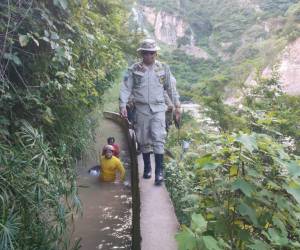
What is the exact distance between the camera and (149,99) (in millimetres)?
5168

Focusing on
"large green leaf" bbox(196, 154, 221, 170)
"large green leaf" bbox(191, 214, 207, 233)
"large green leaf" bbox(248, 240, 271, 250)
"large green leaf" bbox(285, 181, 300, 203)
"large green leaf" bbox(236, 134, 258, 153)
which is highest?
"large green leaf" bbox(236, 134, 258, 153)

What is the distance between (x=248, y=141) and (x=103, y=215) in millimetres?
3545

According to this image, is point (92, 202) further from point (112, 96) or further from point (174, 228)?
point (112, 96)

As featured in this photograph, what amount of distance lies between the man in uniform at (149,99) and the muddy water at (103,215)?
695mm

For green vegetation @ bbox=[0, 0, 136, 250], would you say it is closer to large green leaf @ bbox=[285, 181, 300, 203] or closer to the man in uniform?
the man in uniform

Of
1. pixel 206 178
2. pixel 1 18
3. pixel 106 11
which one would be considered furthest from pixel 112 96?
pixel 206 178

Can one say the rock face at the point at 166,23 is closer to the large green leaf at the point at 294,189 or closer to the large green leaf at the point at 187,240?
the large green leaf at the point at 294,189

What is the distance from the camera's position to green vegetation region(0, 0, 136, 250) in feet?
10.6

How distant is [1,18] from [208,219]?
2579 millimetres

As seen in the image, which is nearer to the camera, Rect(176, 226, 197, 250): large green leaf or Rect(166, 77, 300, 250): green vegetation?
Rect(176, 226, 197, 250): large green leaf

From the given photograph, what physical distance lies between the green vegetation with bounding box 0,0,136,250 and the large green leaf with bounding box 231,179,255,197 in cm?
154

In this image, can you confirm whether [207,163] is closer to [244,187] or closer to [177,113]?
[244,187]

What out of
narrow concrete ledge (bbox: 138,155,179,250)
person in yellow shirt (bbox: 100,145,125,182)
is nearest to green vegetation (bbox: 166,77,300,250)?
narrow concrete ledge (bbox: 138,155,179,250)

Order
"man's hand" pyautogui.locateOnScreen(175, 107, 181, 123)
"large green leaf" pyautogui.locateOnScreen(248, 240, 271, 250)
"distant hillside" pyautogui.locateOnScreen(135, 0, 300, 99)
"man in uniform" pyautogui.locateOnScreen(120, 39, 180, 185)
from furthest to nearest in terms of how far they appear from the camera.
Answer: "distant hillside" pyautogui.locateOnScreen(135, 0, 300, 99) → "man's hand" pyautogui.locateOnScreen(175, 107, 181, 123) → "man in uniform" pyautogui.locateOnScreen(120, 39, 180, 185) → "large green leaf" pyautogui.locateOnScreen(248, 240, 271, 250)
